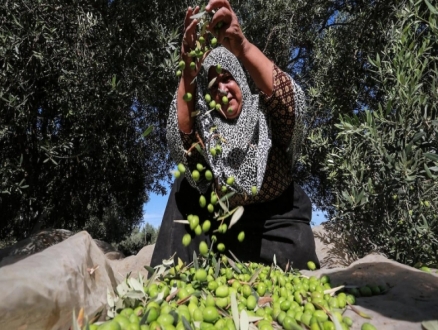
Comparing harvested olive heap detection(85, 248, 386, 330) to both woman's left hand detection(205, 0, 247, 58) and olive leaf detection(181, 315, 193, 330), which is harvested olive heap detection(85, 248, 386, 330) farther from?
woman's left hand detection(205, 0, 247, 58)

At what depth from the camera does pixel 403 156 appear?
7.81 ft

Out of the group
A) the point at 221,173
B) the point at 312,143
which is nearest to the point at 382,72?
the point at 221,173

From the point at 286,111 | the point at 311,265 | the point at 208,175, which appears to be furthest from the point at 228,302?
the point at 286,111

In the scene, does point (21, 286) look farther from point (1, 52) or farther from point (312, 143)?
point (312, 143)

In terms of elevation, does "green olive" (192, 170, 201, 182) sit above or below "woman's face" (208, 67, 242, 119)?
below

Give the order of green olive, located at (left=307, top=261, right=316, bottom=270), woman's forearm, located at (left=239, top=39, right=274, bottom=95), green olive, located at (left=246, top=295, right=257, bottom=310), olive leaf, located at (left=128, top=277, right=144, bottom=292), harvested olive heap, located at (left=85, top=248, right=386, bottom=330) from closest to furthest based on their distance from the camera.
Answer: harvested olive heap, located at (left=85, top=248, right=386, bottom=330) < olive leaf, located at (left=128, top=277, right=144, bottom=292) < green olive, located at (left=246, top=295, right=257, bottom=310) < woman's forearm, located at (left=239, top=39, right=274, bottom=95) < green olive, located at (left=307, top=261, right=316, bottom=270)

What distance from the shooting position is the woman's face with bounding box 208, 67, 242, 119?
2766 millimetres

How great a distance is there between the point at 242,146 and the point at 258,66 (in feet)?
1.78

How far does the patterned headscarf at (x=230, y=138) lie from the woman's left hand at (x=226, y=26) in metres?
0.27

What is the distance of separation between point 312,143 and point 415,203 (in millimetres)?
2111

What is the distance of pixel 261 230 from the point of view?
3.11m

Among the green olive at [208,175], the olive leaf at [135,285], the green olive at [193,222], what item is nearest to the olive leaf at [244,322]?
the olive leaf at [135,285]

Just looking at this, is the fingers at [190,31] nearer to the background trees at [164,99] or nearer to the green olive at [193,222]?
the green olive at [193,222]

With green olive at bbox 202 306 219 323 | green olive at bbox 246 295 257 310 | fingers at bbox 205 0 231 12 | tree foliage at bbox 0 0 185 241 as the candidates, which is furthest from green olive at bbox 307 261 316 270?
tree foliage at bbox 0 0 185 241
